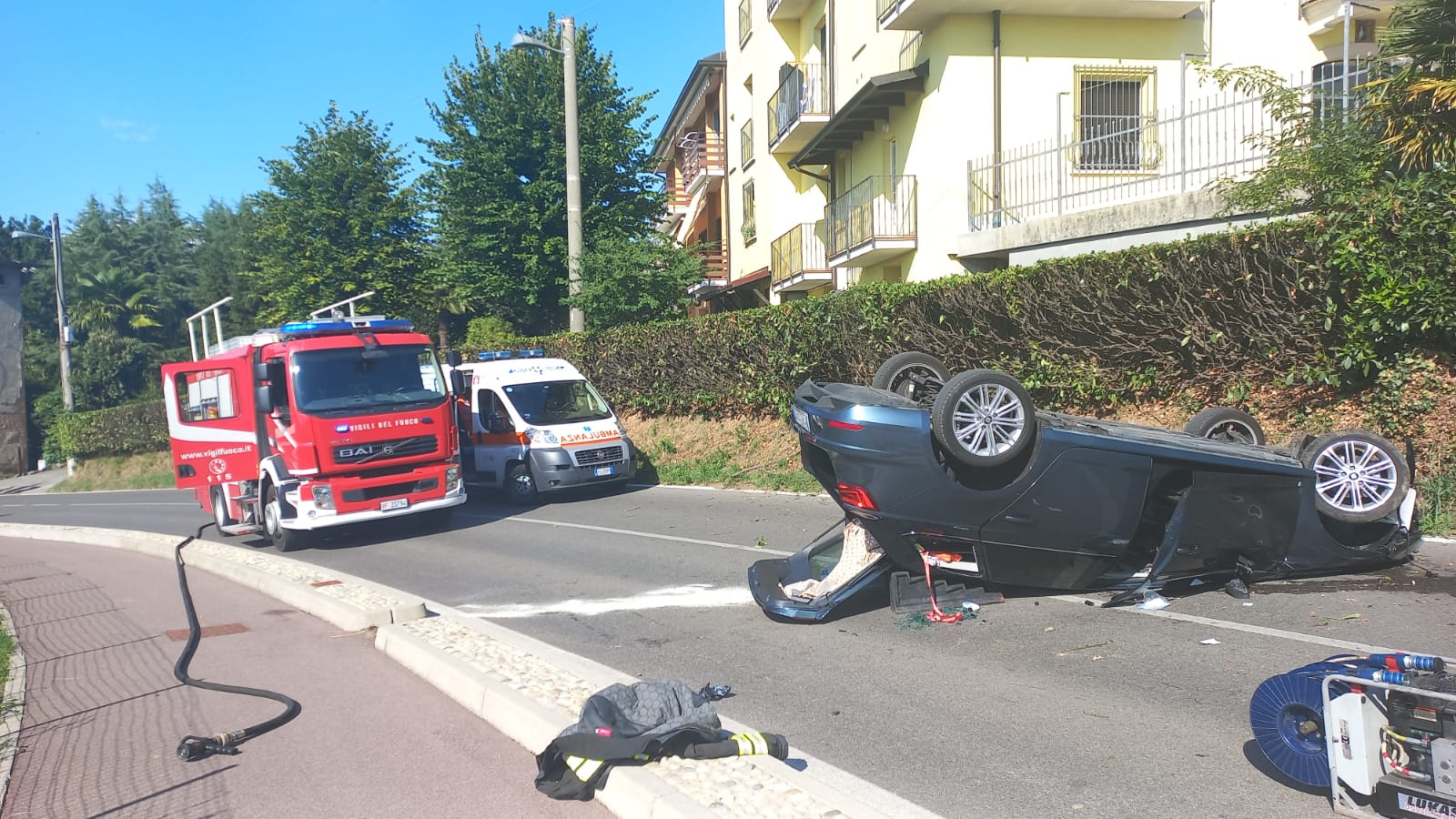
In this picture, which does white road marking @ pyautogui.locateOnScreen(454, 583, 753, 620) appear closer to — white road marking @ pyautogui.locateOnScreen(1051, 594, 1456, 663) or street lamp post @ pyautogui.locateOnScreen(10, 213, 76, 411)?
white road marking @ pyautogui.locateOnScreen(1051, 594, 1456, 663)

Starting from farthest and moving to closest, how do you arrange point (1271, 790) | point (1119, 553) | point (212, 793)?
point (1119, 553)
point (212, 793)
point (1271, 790)

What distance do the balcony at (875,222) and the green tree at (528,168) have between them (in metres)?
7.61

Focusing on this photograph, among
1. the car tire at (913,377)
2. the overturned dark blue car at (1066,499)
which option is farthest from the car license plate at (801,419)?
the car tire at (913,377)

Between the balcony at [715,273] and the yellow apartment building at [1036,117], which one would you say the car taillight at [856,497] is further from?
the balcony at [715,273]

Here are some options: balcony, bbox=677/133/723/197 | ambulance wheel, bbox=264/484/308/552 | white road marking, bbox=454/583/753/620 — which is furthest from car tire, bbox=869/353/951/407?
balcony, bbox=677/133/723/197

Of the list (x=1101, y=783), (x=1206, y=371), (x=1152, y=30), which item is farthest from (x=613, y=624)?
(x=1152, y=30)

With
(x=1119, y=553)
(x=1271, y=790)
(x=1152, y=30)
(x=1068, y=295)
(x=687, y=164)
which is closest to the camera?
(x=1271, y=790)

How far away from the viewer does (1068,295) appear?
12.5 m

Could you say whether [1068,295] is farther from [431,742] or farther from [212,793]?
[212,793]

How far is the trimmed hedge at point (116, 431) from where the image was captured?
40.4 meters

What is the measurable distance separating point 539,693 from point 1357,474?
19.9 feet

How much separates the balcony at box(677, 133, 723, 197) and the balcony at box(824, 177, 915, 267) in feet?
43.1

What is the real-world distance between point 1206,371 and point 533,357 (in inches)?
468

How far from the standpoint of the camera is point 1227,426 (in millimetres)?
8219
